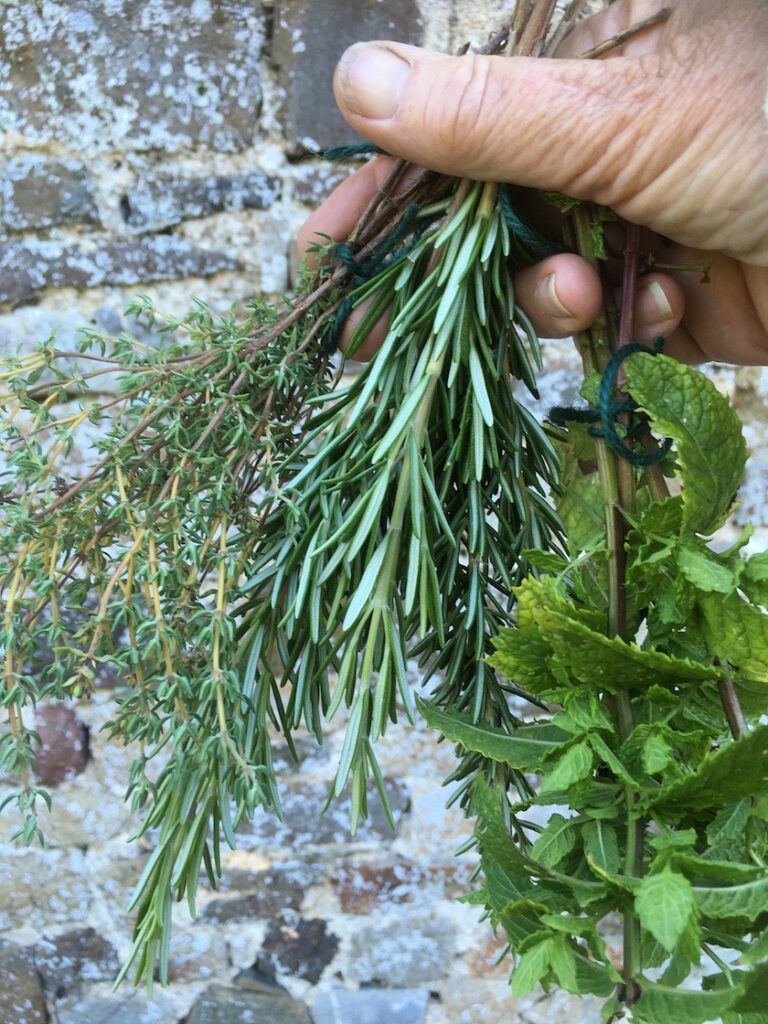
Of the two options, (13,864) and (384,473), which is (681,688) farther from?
(13,864)

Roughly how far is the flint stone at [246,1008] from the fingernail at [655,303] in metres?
0.99

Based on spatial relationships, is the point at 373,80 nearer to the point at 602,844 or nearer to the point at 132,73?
the point at 602,844

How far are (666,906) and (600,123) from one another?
47 centimetres

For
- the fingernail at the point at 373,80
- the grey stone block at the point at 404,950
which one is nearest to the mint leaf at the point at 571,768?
the fingernail at the point at 373,80

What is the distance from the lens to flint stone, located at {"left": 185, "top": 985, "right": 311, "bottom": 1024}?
1.16m

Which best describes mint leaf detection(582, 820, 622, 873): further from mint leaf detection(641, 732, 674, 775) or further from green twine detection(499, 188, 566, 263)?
green twine detection(499, 188, 566, 263)

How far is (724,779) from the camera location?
0.36 metres

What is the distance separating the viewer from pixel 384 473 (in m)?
0.50

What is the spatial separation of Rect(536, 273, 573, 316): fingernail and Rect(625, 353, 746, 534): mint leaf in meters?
0.14

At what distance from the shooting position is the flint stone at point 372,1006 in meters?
1.16

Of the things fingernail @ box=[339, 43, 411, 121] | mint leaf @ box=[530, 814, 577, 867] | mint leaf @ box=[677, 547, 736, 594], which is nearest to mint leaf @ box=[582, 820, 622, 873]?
mint leaf @ box=[530, 814, 577, 867]

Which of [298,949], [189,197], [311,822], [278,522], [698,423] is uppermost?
[189,197]

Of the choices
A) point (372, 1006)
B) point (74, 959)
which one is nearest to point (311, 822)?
point (372, 1006)

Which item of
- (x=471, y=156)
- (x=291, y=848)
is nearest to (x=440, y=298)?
(x=471, y=156)
